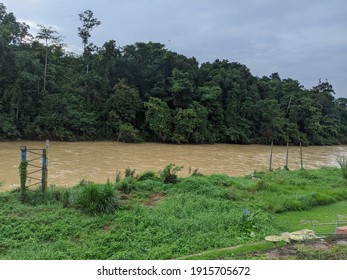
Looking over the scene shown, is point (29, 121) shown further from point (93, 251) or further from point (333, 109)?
point (333, 109)

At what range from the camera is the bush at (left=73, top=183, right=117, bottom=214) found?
7426 mm

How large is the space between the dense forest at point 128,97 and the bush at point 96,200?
1945cm

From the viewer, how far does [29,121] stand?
26.1 meters

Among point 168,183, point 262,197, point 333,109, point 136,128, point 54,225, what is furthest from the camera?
point 333,109

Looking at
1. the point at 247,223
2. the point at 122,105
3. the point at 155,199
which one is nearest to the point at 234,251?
the point at 247,223

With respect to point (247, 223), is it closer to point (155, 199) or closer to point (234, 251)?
point (234, 251)

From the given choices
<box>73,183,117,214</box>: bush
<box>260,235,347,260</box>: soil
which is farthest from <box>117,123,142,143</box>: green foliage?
<box>260,235,347,260</box>: soil

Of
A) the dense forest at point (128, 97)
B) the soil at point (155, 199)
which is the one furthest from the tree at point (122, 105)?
the soil at point (155, 199)

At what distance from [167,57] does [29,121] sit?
14.6 m

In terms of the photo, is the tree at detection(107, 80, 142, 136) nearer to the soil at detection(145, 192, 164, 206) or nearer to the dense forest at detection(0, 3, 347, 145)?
the dense forest at detection(0, 3, 347, 145)

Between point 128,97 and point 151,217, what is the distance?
23.4 metres

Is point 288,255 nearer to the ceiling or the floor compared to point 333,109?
nearer to the floor

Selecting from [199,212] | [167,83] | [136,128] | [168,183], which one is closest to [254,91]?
[167,83]
